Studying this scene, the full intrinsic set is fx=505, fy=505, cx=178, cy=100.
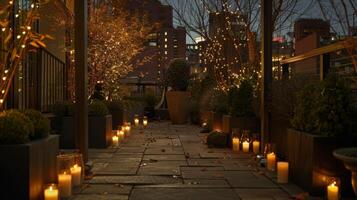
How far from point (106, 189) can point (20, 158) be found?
1677 mm

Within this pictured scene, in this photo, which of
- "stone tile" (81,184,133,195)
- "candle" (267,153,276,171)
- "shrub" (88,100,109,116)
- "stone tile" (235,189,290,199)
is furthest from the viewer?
"shrub" (88,100,109,116)

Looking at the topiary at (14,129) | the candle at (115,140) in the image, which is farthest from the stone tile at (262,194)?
the candle at (115,140)

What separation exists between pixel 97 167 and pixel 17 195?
3.20 meters

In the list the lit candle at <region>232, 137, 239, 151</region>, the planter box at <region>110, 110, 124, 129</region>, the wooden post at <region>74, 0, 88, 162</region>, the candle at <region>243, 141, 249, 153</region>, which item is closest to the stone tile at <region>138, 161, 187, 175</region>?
the wooden post at <region>74, 0, 88, 162</region>

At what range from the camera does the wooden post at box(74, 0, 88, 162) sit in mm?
7371

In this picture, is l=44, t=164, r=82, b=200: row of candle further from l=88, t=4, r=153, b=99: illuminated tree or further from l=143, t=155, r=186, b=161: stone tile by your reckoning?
l=88, t=4, r=153, b=99: illuminated tree

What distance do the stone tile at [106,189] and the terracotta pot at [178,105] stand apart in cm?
1214

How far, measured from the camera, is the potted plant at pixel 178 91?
60.4ft

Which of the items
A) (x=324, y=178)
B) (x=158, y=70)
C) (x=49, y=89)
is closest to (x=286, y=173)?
(x=324, y=178)

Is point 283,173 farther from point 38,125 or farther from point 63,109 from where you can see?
point 63,109

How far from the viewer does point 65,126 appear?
10297 mm

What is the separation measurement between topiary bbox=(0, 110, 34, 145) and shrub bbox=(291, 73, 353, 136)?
324cm

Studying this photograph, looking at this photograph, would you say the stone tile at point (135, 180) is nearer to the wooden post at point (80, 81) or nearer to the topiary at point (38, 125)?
the wooden post at point (80, 81)

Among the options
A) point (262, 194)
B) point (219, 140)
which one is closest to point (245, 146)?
point (219, 140)
